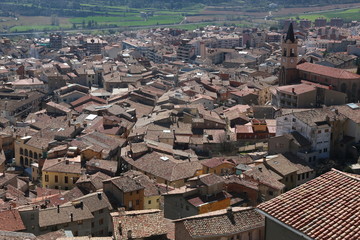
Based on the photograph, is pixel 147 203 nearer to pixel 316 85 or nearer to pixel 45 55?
pixel 316 85

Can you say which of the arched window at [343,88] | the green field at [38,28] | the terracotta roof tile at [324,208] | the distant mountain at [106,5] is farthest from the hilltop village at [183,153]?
the distant mountain at [106,5]

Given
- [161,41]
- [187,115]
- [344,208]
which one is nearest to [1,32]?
[161,41]

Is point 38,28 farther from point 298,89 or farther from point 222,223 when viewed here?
point 222,223

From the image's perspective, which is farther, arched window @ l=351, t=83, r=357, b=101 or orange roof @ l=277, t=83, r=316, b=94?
arched window @ l=351, t=83, r=357, b=101

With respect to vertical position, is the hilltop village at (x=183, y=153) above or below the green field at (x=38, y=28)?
above

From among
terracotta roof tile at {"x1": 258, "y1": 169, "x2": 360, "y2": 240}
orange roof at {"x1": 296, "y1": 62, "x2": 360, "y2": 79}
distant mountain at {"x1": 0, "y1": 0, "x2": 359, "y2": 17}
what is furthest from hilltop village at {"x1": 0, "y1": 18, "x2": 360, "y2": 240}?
distant mountain at {"x1": 0, "y1": 0, "x2": 359, "y2": 17}

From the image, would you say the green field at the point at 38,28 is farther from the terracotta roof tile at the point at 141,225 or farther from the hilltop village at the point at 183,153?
the terracotta roof tile at the point at 141,225

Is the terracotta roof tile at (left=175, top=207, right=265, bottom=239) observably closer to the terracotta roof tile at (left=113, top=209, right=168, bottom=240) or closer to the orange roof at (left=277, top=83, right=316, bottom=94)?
the terracotta roof tile at (left=113, top=209, right=168, bottom=240)

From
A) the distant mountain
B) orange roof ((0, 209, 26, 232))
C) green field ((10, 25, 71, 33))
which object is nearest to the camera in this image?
orange roof ((0, 209, 26, 232))
